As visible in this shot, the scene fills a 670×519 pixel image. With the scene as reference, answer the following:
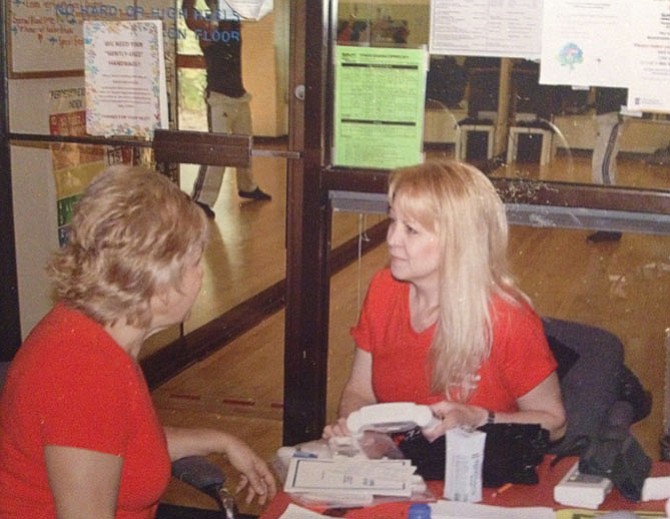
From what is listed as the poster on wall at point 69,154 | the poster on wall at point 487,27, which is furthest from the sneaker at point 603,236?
the poster on wall at point 69,154

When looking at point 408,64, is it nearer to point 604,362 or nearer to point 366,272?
point 366,272

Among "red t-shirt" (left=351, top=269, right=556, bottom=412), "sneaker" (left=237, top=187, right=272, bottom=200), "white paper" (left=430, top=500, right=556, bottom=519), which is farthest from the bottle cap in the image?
"sneaker" (left=237, top=187, right=272, bottom=200)

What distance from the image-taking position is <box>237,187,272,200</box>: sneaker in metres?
4.05

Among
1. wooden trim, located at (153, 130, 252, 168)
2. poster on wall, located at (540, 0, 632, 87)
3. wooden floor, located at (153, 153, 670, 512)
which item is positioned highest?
poster on wall, located at (540, 0, 632, 87)

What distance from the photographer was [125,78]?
319cm

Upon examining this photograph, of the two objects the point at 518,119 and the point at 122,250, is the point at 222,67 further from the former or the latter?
the point at 122,250

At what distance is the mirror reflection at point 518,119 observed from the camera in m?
2.86

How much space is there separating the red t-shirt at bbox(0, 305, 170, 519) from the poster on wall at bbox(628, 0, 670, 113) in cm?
161

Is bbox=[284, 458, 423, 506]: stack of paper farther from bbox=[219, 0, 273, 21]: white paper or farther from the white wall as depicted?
the white wall

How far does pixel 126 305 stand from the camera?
186 cm

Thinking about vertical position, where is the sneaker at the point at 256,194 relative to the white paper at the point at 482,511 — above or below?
above

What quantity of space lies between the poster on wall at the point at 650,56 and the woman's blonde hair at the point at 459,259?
714 millimetres

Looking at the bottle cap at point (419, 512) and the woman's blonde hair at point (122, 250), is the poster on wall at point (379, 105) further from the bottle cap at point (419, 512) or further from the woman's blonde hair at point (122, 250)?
the bottle cap at point (419, 512)

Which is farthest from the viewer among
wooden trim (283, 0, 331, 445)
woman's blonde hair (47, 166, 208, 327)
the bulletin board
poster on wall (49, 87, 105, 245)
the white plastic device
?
poster on wall (49, 87, 105, 245)
